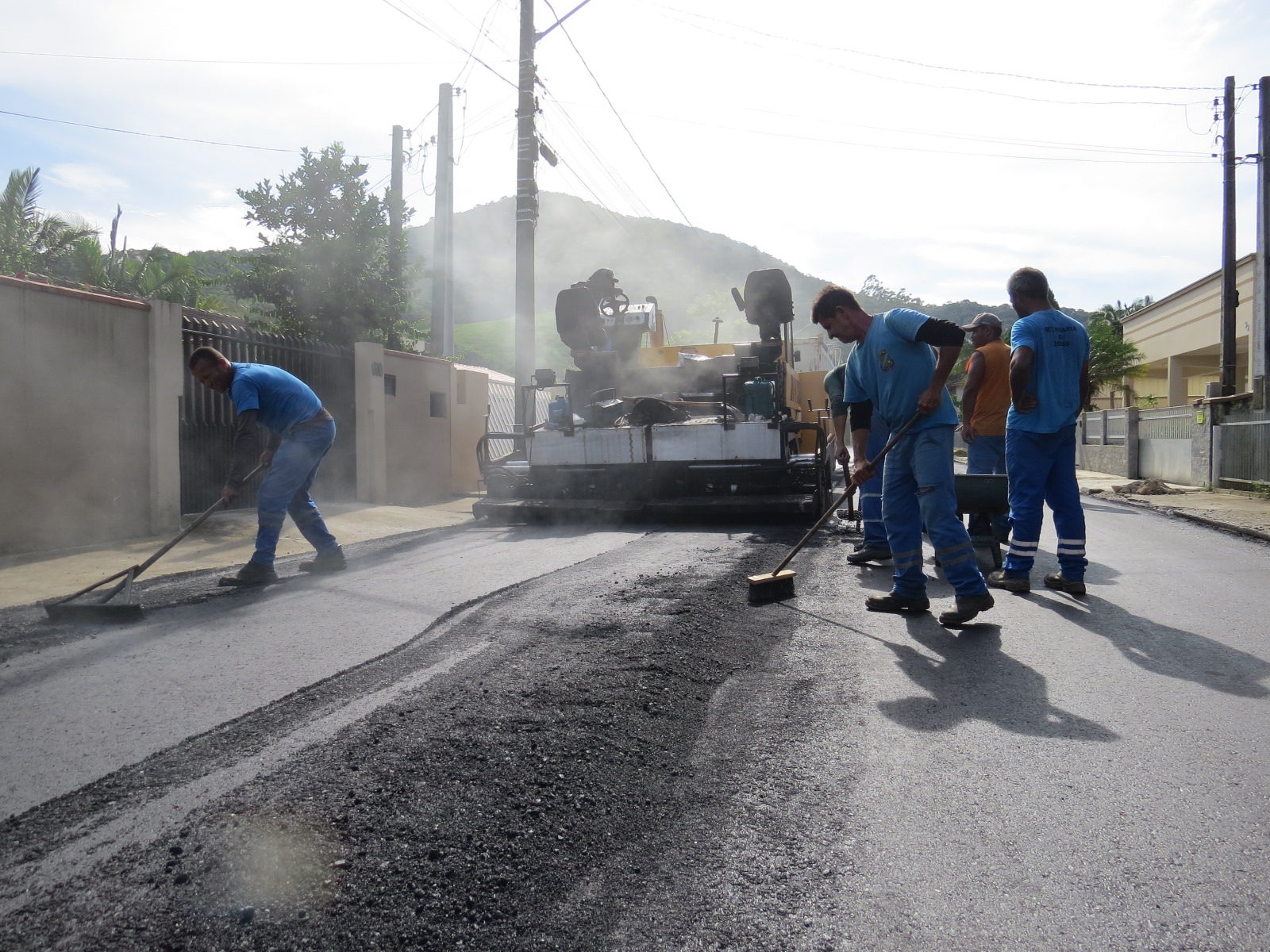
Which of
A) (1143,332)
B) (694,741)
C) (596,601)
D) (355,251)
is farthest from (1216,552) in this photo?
(1143,332)

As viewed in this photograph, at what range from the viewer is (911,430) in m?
4.41

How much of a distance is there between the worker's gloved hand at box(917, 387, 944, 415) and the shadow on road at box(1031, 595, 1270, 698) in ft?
4.15

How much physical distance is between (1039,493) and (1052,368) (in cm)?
72

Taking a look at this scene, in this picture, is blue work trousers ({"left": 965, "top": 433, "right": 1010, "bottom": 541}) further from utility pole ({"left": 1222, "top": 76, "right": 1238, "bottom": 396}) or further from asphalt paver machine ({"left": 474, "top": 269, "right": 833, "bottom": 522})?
utility pole ({"left": 1222, "top": 76, "right": 1238, "bottom": 396})

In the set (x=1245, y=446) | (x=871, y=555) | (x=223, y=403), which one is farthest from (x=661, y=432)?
(x=1245, y=446)

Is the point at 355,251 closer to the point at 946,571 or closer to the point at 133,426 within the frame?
the point at 133,426

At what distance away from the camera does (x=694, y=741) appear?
2742 mm

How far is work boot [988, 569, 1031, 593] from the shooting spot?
513cm

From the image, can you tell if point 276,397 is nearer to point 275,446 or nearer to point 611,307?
point 275,446

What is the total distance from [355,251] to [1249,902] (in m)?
18.6

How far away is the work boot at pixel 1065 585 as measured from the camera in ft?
16.5

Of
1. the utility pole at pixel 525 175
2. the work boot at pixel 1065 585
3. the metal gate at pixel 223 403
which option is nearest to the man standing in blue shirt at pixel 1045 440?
the work boot at pixel 1065 585

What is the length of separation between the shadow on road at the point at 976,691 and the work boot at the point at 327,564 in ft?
12.0

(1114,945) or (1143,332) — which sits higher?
(1143,332)
